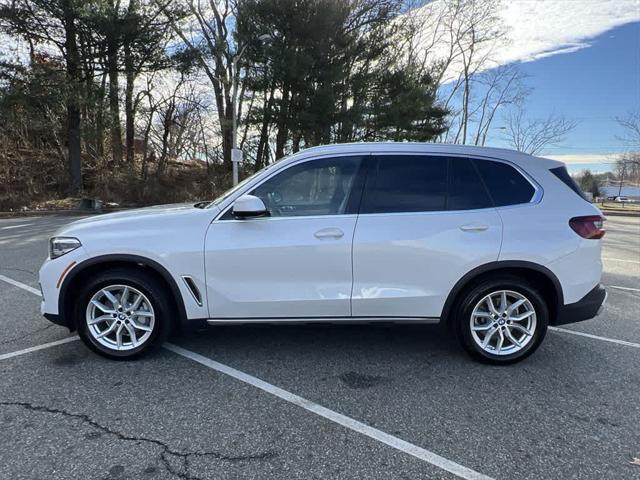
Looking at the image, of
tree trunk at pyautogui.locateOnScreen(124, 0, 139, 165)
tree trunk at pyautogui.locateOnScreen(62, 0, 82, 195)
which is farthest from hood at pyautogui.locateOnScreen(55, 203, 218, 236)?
tree trunk at pyautogui.locateOnScreen(124, 0, 139, 165)

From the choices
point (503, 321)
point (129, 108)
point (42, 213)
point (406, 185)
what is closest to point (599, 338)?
point (503, 321)

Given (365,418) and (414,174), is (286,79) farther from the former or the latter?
(365,418)

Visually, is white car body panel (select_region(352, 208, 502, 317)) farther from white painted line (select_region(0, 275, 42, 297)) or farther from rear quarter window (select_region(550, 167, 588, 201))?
white painted line (select_region(0, 275, 42, 297))

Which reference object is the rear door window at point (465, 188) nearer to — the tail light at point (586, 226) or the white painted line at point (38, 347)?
the tail light at point (586, 226)

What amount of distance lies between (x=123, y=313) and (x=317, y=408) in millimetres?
1786

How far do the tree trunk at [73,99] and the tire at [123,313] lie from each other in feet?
56.7

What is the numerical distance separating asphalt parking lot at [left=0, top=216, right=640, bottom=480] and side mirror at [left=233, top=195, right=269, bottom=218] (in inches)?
49.2

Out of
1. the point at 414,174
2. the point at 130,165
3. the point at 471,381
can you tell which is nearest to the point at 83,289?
the point at 414,174

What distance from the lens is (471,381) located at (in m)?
3.34

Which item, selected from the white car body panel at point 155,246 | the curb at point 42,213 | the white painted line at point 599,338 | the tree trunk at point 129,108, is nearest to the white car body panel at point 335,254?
the white car body panel at point 155,246

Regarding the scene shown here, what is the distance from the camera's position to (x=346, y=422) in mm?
2770

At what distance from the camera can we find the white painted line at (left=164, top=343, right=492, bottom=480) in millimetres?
2361

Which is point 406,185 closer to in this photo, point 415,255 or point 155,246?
point 415,255

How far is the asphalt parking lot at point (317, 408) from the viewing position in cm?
238
